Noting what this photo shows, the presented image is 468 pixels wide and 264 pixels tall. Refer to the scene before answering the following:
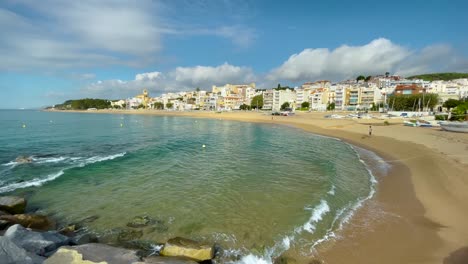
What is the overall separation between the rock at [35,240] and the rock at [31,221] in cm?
201

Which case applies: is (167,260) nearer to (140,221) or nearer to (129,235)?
(129,235)

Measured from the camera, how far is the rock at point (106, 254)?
605 cm

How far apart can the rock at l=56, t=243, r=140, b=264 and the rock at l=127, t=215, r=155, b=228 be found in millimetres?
2524

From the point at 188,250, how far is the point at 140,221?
3386mm

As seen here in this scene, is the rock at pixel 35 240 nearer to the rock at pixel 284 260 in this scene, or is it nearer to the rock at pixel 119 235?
the rock at pixel 119 235

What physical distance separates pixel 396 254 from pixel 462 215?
474 centimetres

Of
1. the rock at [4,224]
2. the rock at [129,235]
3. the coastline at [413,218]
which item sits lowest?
the coastline at [413,218]

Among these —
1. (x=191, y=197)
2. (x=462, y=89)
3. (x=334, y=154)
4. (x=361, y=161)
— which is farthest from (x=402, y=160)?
(x=462, y=89)

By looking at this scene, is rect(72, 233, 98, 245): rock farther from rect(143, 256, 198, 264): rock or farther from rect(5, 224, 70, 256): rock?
rect(143, 256, 198, 264): rock

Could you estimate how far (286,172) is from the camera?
1677cm

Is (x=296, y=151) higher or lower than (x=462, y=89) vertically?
lower

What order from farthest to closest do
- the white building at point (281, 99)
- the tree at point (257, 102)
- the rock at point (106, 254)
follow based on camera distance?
the tree at point (257, 102), the white building at point (281, 99), the rock at point (106, 254)

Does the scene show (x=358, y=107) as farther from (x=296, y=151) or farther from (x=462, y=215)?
(x=462, y=215)

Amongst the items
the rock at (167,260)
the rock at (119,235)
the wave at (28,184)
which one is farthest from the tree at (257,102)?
the rock at (167,260)
